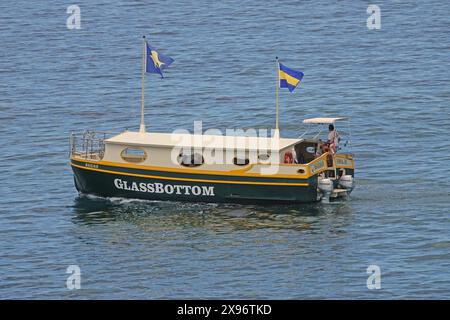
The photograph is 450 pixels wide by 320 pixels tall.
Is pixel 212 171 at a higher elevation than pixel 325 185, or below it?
higher

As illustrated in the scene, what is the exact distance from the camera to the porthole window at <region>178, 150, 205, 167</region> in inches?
2489

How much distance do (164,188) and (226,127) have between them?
736 inches

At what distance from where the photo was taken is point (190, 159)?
2494 inches

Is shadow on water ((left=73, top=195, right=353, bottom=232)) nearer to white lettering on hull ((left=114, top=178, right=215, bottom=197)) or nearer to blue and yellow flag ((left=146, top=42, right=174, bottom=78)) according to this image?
white lettering on hull ((left=114, top=178, right=215, bottom=197))

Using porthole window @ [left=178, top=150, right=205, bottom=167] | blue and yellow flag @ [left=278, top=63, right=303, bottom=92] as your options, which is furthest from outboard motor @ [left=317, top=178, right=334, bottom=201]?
porthole window @ [left=178, top=150, right=205, bottom=167]

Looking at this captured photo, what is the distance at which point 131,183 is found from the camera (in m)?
64.3

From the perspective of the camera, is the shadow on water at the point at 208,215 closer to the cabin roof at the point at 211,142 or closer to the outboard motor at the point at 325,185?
the outboard motor at the point at 325,185

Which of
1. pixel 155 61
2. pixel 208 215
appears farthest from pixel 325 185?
pixel 155 61

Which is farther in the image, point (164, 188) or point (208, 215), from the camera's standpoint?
point (164, 188)

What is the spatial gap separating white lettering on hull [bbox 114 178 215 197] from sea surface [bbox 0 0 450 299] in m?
0.70

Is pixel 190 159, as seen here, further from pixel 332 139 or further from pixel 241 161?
pixel 332 139
